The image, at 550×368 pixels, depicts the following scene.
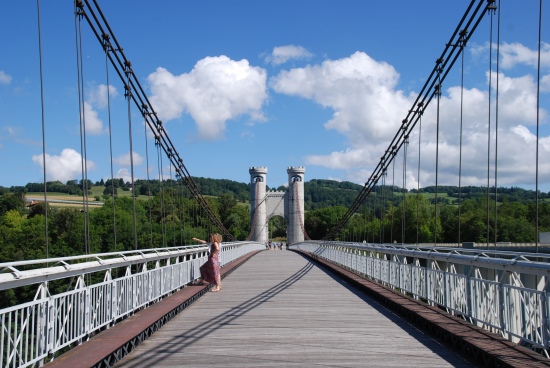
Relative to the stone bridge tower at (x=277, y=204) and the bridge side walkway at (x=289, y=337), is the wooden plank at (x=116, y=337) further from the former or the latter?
Answer: the stone bridge tower at (x=277, y=204)

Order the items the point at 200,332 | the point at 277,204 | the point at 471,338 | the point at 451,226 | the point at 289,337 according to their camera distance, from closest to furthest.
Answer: the point at 471,338
the point at 289,337
the point at 200,332
the point at 451,226
the point at 277,204

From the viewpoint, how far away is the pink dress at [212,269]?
13.5 meters

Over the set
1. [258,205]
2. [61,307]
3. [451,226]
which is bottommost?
[451,226]

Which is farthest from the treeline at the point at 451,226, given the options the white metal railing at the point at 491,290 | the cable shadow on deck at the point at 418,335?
the white metal railing at the point at 491,290

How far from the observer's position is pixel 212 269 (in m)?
13.5

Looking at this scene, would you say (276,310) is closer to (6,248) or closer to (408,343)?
(408,343)

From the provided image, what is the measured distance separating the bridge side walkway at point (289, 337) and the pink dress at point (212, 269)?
65.6 inches

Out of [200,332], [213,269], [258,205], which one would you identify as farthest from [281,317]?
[258,205]

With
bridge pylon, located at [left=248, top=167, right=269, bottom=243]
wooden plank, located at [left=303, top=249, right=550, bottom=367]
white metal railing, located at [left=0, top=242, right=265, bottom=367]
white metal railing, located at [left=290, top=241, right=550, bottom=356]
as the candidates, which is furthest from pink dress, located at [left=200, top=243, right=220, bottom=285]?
bridge pylon, located at [left=248, top=167, right=269, bottom=243]

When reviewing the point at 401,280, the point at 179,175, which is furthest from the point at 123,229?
the point at 401,280

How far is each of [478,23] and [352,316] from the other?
10441 millimetres

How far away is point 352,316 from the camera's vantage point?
30.1 feet

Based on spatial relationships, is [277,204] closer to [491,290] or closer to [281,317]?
[281,317]

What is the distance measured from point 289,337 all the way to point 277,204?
279 feet
